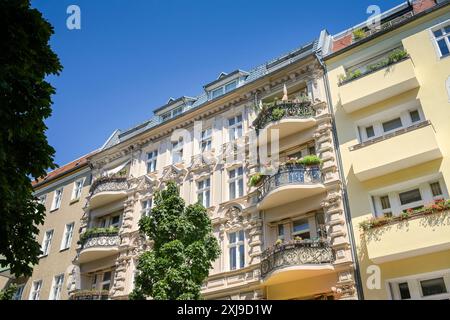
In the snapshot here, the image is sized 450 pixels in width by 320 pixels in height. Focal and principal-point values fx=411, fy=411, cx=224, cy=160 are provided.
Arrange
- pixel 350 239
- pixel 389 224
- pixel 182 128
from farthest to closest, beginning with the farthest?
pixel 182 128
pixel 350 239
pixel 389 224

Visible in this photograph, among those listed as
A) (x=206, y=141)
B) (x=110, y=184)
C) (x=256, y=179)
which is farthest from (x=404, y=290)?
(x=110, y=184)

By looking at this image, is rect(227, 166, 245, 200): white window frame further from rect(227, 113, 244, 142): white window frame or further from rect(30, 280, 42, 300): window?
rect(30, 280, 42, 300): window

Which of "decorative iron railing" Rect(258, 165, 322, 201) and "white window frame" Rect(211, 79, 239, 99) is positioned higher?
"white window frame" Rect(211, 79, 239, 99)

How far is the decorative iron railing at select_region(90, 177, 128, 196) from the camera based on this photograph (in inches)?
930

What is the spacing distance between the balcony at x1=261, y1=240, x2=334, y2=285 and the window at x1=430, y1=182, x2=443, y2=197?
4076 mm

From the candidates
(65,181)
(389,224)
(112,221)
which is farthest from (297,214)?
(65,181)

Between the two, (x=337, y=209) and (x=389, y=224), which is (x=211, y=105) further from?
(x=389, y=224)

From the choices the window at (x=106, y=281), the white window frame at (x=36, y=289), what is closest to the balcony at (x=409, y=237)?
the window at (x=106, y=281)

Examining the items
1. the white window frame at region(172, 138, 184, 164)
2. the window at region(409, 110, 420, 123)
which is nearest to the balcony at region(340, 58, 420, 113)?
the window at region(409, 110, 420, 123)

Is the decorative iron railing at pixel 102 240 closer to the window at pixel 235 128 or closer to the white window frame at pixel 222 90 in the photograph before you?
the window at pixel 235 128

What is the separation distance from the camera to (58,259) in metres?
24.2

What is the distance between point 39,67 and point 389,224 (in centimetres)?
1132

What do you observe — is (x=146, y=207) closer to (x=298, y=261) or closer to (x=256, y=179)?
(x=256, y=179)

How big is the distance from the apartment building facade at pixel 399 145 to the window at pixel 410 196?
0.03m
